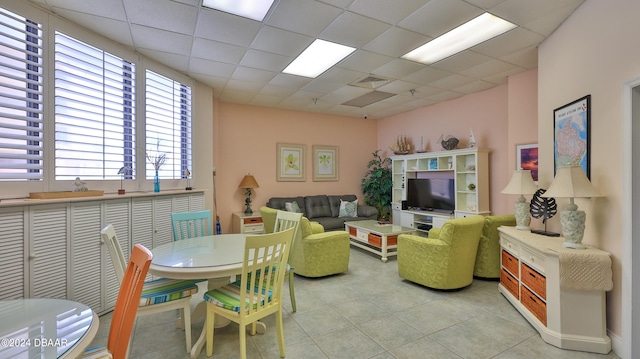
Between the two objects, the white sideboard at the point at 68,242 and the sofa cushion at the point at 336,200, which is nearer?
the white sideboard at the point at 68,242

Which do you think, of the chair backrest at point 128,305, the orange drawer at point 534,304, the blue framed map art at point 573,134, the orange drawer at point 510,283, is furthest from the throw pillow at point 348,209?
the chair backrest at point 128,305

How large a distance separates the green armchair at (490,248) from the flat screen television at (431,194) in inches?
64.0

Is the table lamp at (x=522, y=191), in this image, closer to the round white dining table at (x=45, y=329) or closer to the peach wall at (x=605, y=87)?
the peach wall at (x=605, y=87)

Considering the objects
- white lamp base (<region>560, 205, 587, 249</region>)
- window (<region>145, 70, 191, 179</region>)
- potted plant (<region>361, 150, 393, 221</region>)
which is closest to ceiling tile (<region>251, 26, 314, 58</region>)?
window (<region>145, 70, 191, 179</region>)

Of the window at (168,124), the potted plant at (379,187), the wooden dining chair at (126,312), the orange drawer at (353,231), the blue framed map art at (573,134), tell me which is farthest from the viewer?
the potted plant at (379,187)

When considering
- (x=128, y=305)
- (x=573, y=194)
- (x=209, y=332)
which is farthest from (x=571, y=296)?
(x=128, y=305)

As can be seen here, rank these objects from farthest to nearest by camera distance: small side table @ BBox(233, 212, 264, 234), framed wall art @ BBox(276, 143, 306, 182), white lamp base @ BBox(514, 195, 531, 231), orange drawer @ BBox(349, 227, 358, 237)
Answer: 1. framed wall art @ BBox(276, 143, 306, 182)
2. small side table @ BBox(233, 212, 264, 234)
3. orange drawer @ BBox(349, 227, 358, 237)
4. white lamp base @ BBox(514, 195, 531, 231)

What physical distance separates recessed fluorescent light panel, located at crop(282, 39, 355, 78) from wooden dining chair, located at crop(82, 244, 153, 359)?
9.41ft

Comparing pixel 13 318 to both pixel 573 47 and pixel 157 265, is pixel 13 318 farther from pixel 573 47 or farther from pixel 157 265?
pixel 573 47

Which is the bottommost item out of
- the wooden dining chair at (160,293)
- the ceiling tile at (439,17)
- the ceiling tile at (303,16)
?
the wooden dining chair at (160,293)

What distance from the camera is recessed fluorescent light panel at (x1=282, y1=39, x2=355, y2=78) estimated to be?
3.39m

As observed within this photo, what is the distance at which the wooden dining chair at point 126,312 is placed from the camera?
3.97ft

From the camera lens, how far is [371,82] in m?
4.55

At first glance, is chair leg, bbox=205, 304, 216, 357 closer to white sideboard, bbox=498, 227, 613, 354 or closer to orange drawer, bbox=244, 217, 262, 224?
white sideboard, bbox=498, 227, 613, 354
